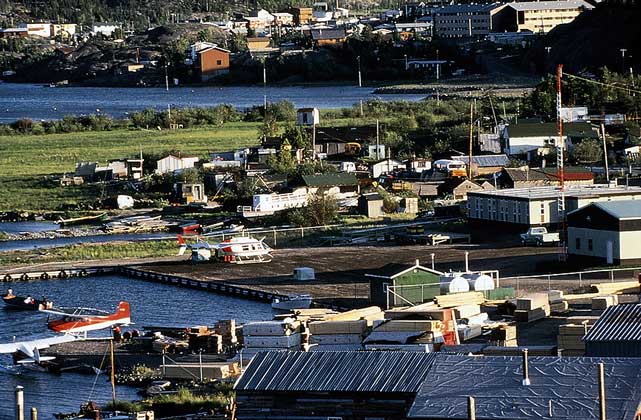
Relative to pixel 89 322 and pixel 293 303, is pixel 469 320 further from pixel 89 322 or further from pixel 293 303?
pixel 89 322

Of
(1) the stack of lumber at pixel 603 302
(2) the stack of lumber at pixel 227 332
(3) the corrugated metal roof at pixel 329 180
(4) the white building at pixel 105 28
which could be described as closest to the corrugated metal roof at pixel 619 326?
(1) the stack of lumber at pixel 603 302

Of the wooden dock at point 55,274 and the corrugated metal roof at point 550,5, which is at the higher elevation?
the corrugated metal roof at point 550,5

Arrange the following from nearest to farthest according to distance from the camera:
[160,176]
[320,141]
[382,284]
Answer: [382,284] → [160,176] → [320,141]

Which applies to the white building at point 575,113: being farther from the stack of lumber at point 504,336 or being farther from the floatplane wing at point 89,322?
the stack of lumber at point 504,336

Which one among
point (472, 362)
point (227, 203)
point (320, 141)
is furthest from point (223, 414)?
point (320, 141)

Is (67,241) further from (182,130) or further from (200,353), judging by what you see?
(182,130)

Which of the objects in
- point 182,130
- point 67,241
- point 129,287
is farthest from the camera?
point 182,130
